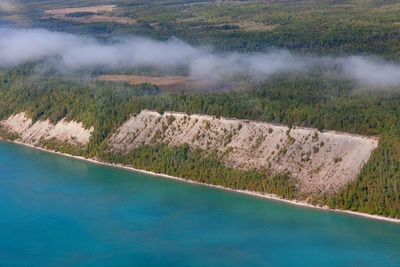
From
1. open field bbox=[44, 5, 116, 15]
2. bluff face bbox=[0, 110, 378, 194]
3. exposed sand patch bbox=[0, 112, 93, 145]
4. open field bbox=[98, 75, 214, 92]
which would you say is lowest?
exposed sand patch bbox=[0, 112, 93, 145]

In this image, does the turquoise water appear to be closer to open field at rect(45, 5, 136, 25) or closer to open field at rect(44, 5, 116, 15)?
open field at rect(45, 5, 136, 25)

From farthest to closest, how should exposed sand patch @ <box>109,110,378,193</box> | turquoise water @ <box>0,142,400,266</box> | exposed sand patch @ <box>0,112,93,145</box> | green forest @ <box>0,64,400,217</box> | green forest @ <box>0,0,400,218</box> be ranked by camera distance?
exposed sand patch @ <box>0,112,93,145</box>
green forest @ <box>0,0,400,218</box>
exposed sand patch @ <box>109,110,378,193</box>
green forest @ <box>0,64,400,217</box>
turquoise water @ <box>0,142,400,266</box>

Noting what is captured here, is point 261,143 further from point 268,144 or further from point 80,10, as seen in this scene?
point 80,10

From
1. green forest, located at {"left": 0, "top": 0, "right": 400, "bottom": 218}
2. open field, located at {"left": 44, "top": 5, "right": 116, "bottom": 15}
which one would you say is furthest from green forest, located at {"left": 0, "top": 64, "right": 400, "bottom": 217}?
open field, located at {"left": 44, "top": 5, "right": 116, "bottom": 15}

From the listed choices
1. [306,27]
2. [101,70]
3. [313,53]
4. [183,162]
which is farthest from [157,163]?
[306,27]

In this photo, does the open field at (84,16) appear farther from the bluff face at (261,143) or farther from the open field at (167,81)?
the bluff face at (261,143)

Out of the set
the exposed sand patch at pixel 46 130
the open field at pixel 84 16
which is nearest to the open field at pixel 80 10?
the open field at pixel 84 16

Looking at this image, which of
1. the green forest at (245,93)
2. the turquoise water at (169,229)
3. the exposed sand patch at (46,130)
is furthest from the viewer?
the exposed sand patch at (46,130)

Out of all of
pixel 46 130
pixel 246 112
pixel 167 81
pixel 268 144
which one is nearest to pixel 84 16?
pixel 167 81
